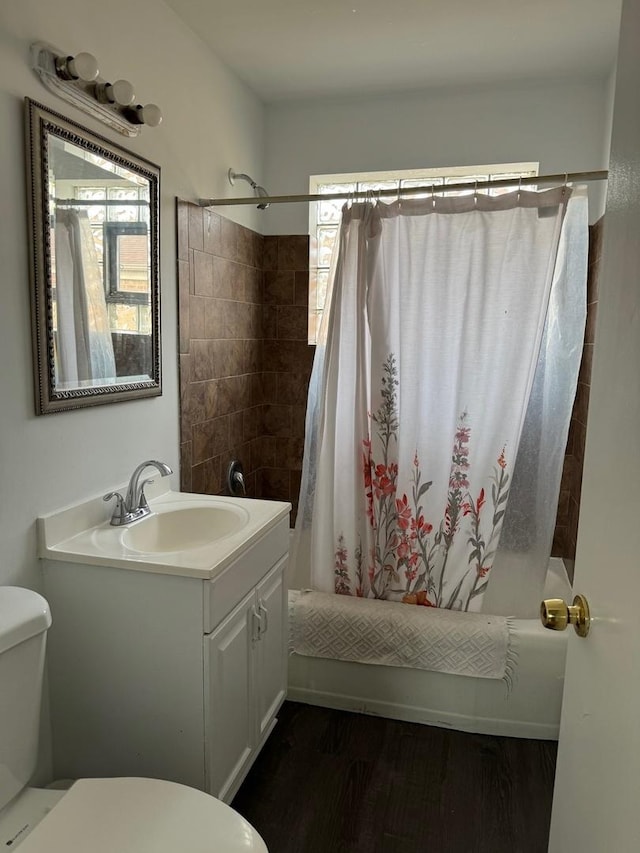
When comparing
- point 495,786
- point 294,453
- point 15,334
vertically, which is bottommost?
point 495,786

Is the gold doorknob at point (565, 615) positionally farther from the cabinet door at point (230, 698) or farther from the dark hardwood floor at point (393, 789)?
the dark hardwood floor at point (393, 789)

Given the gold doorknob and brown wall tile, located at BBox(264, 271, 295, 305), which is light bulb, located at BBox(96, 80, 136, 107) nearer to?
brown wall tile, located at BBox(264, 271, 295, 305)

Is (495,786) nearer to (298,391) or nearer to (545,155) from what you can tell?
(298,391)

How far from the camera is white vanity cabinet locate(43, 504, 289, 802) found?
5.20 feet

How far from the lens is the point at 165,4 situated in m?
2.13

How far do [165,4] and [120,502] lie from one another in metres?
1.75

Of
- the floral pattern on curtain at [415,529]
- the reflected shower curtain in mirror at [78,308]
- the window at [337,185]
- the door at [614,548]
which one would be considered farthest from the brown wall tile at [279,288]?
the door at [614,548]

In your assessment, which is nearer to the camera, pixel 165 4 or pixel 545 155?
pixel 165 4

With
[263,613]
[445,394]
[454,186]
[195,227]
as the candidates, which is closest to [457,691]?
[263,613]

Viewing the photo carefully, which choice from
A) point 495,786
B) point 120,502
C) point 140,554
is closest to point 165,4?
point 120,502

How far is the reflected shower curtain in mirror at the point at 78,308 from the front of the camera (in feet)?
5.52

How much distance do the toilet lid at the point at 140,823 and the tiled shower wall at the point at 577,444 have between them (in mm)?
1919

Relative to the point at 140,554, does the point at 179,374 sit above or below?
above

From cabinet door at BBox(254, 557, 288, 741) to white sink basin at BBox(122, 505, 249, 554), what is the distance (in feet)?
0.74
